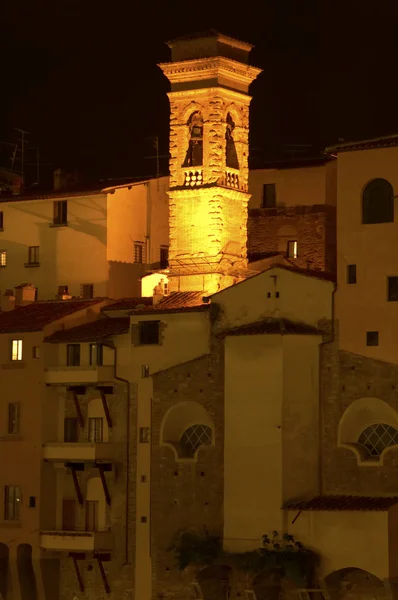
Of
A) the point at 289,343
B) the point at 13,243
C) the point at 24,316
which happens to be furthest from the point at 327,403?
the point at 13,243

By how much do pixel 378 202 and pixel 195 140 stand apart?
12.4 m

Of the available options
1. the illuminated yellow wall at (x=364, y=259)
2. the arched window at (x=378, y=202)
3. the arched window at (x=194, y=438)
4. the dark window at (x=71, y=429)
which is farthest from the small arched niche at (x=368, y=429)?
the dark window at (x=71, y=429)

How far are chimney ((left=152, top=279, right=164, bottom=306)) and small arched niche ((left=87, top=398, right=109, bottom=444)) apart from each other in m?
3.69

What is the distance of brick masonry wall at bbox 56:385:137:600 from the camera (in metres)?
66.2

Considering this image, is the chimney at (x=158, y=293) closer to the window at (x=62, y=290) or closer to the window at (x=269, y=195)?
the window at (x=62, y=290)

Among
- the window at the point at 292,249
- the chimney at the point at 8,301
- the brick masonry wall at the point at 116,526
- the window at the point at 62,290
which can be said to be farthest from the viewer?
the window at the point at 292,249

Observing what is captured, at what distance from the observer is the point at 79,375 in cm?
6731

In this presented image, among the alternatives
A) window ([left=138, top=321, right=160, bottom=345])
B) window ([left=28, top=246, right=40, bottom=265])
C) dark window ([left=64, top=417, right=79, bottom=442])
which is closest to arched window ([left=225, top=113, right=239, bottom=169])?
window ([left=28, top=246, right=40, bottom=265])

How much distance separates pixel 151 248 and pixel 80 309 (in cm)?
708

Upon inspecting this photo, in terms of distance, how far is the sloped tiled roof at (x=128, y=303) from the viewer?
2763 inches

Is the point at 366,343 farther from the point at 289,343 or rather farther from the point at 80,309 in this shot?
the point at 80,309

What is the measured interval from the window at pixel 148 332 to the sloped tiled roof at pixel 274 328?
2958 mm

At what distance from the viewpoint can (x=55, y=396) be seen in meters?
68.4

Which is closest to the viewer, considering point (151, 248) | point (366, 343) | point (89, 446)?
point (366, 343)
